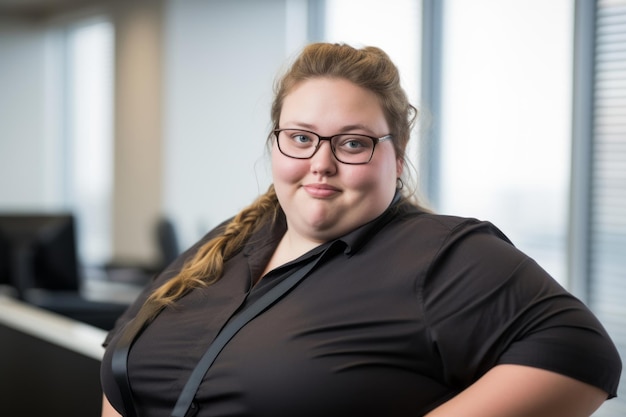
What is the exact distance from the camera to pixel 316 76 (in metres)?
1.44

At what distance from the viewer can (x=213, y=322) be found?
1.43 meters

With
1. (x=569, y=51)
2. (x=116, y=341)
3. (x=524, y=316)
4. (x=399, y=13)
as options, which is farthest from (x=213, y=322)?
(x=399, y=13)

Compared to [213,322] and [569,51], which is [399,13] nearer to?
[569,51]

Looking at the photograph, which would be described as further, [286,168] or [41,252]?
[41,252]

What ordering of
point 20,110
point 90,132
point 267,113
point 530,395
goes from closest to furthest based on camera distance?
point 530,395
point 267,113
point 90,132
point 20,110

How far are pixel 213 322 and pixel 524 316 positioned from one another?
1.73 ft

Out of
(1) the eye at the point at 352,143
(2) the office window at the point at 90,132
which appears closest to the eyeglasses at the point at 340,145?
(1) the eye at the point at 352,143

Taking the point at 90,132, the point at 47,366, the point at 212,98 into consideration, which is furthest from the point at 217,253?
the point at 90,132

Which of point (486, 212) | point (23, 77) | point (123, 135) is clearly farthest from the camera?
point (23, 77)

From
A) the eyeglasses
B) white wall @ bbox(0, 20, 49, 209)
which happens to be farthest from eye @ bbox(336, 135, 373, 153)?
white wall @ bbox(0, 20, 49, 209)

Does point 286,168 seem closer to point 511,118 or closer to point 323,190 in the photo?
point 323,190

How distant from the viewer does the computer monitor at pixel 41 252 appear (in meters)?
3.84

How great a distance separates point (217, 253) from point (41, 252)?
249cm

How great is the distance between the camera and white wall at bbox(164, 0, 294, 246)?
635 centimetres
